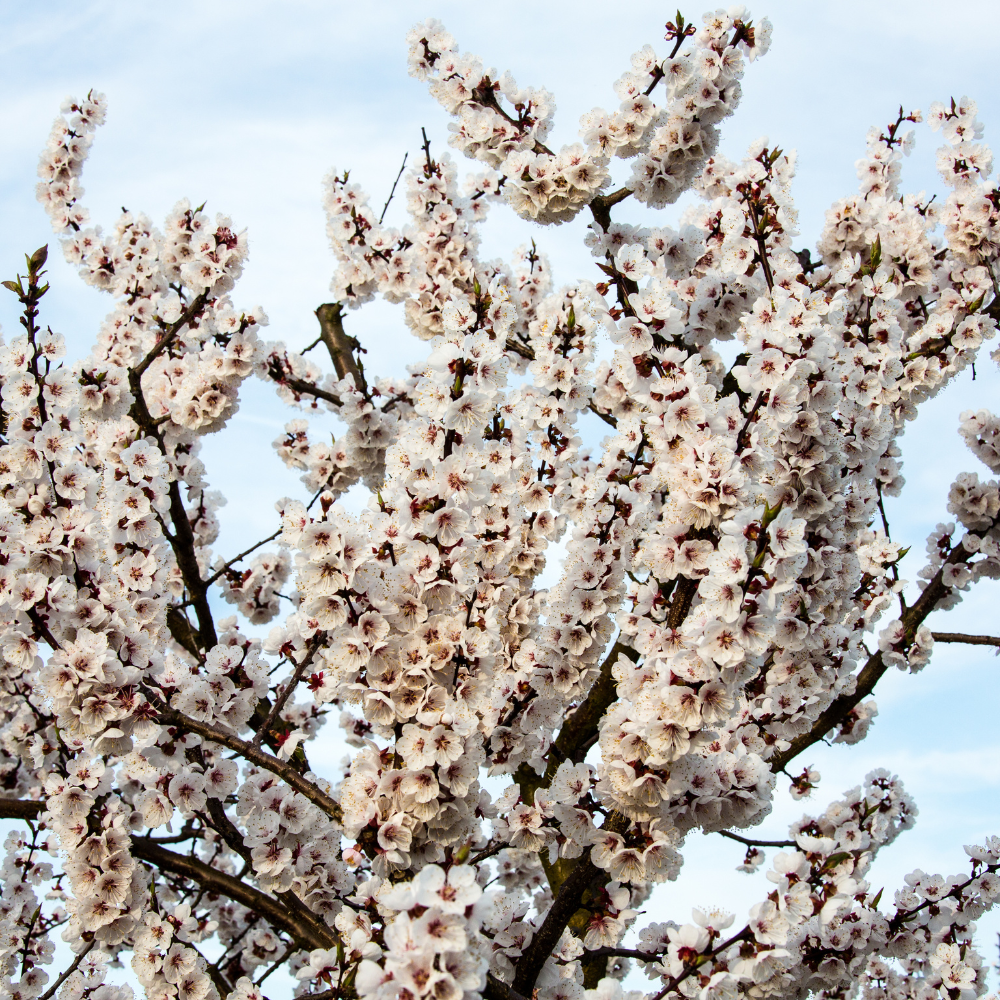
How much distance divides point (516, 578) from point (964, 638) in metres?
3.94

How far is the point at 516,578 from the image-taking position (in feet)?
16.0

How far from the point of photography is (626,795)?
346 cm

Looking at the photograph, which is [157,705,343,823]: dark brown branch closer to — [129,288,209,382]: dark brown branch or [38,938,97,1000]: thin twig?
[38,938,97,1000]: thin twig

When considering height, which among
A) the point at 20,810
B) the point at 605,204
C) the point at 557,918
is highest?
the point at 605,204

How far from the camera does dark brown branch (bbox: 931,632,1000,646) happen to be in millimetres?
6746

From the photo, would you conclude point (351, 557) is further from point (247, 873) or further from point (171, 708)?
point (247, 873)

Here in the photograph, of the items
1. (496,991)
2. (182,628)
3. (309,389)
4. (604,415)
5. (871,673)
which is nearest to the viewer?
(496,991)

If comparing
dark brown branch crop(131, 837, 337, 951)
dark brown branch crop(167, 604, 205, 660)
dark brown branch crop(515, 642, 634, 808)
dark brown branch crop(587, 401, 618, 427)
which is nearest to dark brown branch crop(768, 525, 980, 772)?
dark brown branch crop(515, 642, 634, 808)

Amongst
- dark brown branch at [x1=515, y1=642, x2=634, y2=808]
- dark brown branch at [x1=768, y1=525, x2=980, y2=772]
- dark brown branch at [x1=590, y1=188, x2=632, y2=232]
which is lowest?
Answer: dark brown branch at [x1=515, y1=642, x2=634, y2=808]

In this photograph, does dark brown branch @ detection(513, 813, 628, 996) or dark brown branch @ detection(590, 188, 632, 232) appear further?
dark brown branch @ detection(590, 188, 632, 232)

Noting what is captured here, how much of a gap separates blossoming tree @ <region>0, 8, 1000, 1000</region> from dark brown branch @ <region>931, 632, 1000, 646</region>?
9.6 inches

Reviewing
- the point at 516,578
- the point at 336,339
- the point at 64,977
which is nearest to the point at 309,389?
the point at 336,339

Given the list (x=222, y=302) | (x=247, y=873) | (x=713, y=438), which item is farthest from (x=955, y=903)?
(x=222, y=302)

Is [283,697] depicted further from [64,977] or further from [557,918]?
[64,977]
